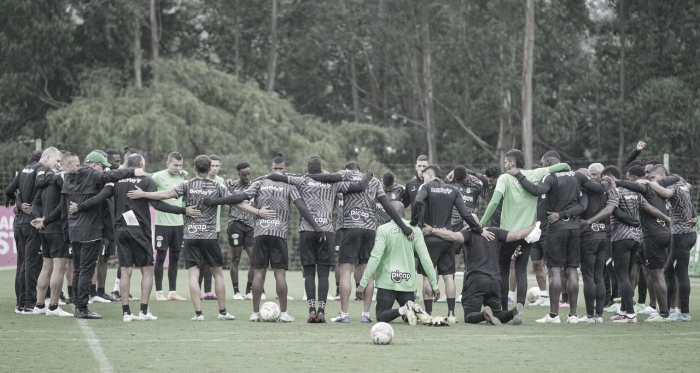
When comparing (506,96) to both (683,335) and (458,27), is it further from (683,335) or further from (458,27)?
(683,335)

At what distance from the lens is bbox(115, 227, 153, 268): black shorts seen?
13539 millimetres

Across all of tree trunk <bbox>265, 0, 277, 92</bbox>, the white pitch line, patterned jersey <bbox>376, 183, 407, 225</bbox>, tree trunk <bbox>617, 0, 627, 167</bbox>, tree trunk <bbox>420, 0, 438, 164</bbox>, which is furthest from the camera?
tree trunk <bbox>420, 0, 438, 164</bbox>

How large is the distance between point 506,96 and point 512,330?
105ft

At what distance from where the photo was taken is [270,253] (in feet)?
44.0

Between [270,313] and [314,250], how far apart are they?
1.01 metres

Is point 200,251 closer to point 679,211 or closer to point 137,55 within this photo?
point 679,211


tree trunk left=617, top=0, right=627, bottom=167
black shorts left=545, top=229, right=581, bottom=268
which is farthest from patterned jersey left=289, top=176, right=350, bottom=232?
tree trunk left=617, top=0, right=627, bottom=167

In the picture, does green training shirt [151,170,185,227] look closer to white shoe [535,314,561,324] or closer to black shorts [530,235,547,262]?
black shorts [530,235,547,262]

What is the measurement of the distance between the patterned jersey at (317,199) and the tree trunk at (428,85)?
31412 millimetres

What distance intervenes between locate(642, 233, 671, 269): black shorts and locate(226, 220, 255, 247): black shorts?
6625 millimetres

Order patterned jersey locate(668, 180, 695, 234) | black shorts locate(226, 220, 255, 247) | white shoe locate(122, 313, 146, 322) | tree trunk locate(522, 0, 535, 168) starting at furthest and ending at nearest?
1. tree trunk locate(522, 0, 535, 168)
2. black shorts locate(226, 220, 255, 247)
3. patterned jersey locate(668, 180, 695, 234)
4. white shoe locate(122, 313, 146, 322)

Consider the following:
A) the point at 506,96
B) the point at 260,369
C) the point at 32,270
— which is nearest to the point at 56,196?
the point at 32,270

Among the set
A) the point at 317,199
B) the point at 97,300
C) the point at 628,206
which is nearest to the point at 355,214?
the point at 317,199

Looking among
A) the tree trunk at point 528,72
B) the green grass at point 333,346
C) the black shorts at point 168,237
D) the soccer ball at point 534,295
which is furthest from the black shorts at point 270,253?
the tree trunk at point 528,72
